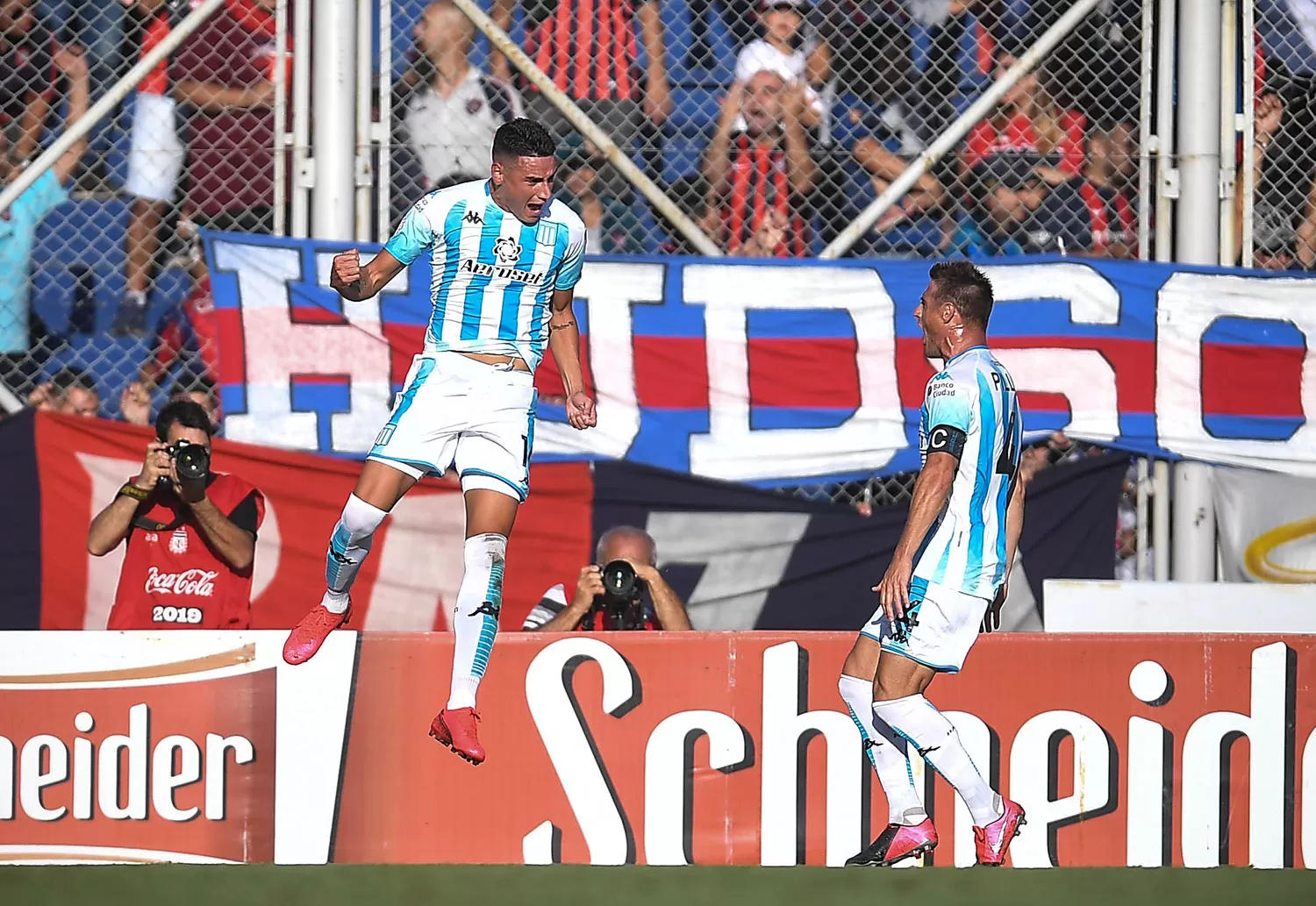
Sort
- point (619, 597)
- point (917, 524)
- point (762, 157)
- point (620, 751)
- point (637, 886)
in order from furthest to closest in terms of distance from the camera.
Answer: point (762, 157), point (619, 597), point (620, 751), point (917, 524), point (637, 886)

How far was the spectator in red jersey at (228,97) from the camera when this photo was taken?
8.17m

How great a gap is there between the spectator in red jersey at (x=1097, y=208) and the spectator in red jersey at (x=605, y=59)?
1.91 meters

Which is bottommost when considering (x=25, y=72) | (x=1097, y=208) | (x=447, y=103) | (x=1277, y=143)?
(x=1097, y=208)

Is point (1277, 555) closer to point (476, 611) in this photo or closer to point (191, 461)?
A: point (476, 611)

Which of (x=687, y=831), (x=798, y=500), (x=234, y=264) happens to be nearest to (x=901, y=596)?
(x=687, y=831)

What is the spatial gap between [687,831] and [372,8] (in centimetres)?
444

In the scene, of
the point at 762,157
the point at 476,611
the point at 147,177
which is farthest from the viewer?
the point at 147,177

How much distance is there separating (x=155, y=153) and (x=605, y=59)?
219 centimetres

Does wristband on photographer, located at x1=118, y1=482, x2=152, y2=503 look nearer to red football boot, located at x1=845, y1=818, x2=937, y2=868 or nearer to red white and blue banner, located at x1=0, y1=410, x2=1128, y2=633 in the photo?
red white and blue banner, located at x1=0, y1=410, x2=1128, y2=633

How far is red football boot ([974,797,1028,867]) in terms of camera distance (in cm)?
526

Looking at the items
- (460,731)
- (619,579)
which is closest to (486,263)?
(619,579)

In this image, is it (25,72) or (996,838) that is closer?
(996,838)

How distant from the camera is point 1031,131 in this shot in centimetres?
818

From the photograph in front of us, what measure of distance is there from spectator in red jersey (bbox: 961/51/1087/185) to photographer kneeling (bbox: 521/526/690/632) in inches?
109
